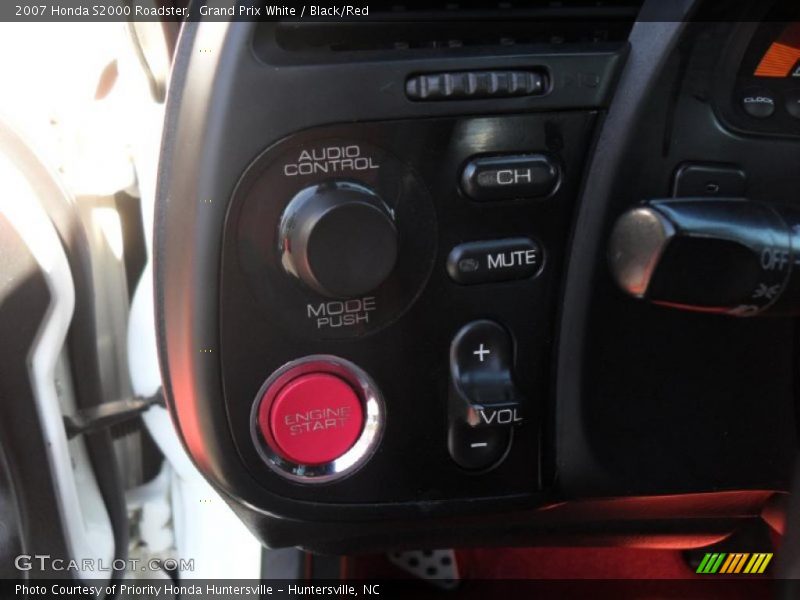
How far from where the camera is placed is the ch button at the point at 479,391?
2.17 ft

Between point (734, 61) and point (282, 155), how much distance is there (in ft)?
1.12

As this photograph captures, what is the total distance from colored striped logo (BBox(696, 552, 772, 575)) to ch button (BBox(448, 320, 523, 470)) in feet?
1.30

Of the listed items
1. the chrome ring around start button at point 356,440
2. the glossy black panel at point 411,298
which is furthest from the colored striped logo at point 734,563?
the chrome ring around start button at point 356,440

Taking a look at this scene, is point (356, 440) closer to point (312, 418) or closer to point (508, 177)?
point (312, 418)

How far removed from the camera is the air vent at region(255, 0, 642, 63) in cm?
60

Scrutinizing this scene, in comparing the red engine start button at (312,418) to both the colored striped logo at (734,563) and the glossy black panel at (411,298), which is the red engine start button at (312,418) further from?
the colored striped logo at (734,563)

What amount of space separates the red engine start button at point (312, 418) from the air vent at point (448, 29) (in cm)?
21

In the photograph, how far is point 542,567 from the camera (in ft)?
3.25

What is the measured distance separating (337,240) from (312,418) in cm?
13

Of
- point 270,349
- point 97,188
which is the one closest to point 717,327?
point 270,349

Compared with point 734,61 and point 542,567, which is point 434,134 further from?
point 542,567

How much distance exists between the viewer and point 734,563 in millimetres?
953

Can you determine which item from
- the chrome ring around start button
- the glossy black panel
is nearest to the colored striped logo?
the glossy black panel

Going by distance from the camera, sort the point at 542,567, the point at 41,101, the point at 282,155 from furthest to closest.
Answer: the point at 542,567 < the point at 41,101 < the point at 282,155
